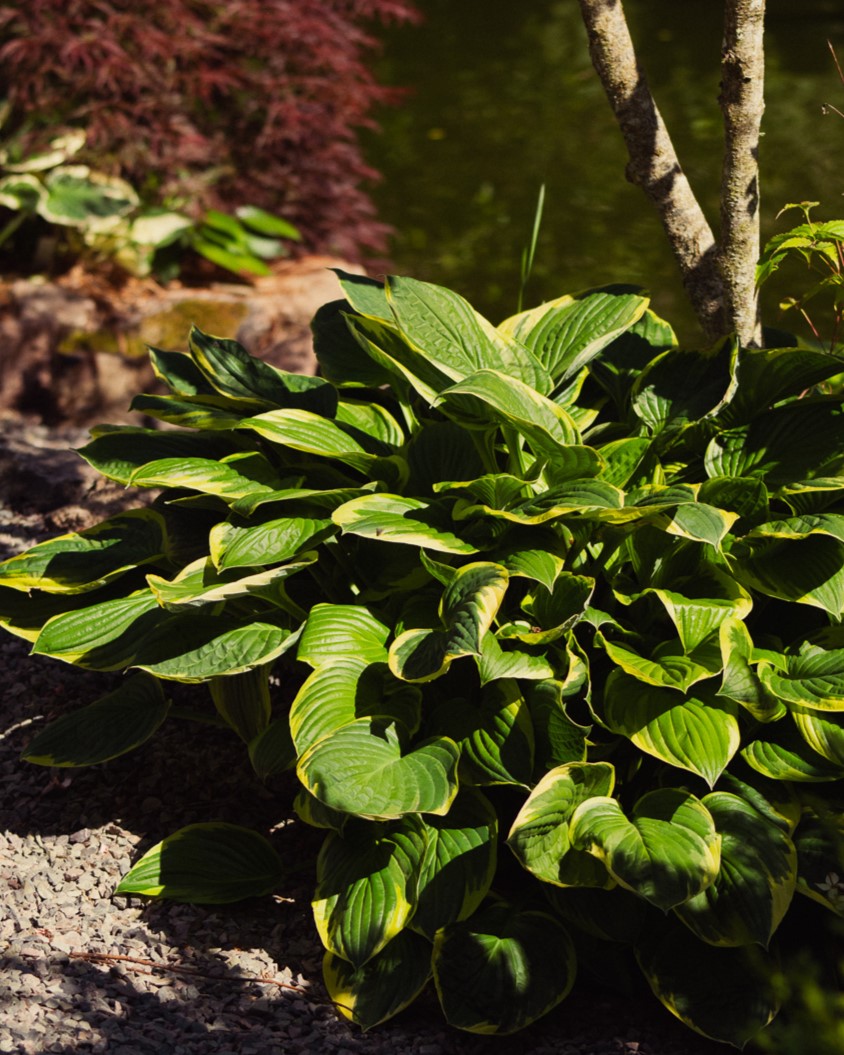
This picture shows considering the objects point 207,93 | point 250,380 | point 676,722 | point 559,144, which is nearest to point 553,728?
point 676,722

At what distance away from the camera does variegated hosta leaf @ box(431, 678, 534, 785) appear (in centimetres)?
223

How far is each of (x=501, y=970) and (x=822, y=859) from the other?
614 millimetres

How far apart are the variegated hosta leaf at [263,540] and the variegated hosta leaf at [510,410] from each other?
1.16ft

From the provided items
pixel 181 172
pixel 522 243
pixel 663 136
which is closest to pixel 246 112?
pixel 181 172

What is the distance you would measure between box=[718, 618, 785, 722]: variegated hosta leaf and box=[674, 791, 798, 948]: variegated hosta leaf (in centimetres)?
20

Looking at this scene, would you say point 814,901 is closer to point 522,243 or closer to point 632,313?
Result: point 632,313

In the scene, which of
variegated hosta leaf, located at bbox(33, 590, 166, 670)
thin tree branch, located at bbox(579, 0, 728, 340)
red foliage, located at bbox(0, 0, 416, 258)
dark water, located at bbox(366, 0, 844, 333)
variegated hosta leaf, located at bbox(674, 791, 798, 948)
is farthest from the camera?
dark water, located at bbox(366, 0, 844, 333)

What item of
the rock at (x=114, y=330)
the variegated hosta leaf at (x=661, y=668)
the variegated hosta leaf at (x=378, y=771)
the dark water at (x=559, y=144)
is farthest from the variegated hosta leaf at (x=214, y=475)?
the dark water at (x=559, y=144)

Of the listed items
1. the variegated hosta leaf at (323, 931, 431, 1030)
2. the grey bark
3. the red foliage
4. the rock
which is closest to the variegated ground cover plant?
the variegated hosta leaf at (323, 931, 431, 1030)

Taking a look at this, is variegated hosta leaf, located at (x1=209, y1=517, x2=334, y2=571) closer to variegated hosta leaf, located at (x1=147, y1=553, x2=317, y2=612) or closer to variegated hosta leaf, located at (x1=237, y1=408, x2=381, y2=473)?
variegated hosta leaf, located at (x1=147, y1=553, x2=317, y2=612)

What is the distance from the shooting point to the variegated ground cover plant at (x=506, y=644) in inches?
85.3

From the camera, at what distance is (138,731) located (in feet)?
8.47

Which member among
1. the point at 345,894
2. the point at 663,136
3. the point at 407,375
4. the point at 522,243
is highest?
the point at 663,136

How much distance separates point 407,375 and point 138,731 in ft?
3.06
